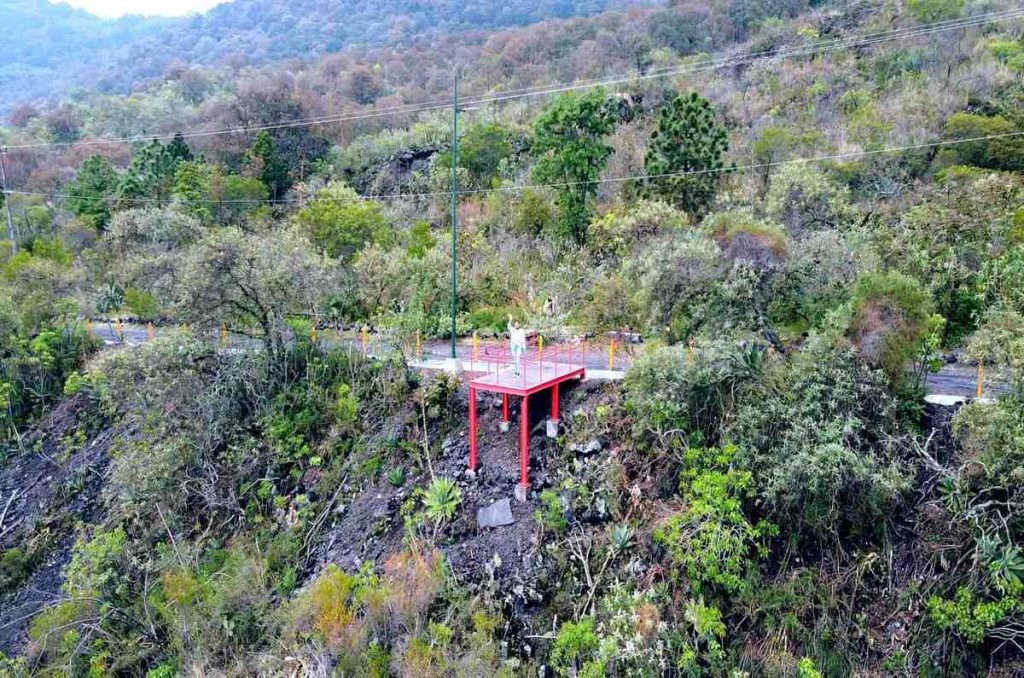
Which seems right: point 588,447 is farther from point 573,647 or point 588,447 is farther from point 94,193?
point 94,193

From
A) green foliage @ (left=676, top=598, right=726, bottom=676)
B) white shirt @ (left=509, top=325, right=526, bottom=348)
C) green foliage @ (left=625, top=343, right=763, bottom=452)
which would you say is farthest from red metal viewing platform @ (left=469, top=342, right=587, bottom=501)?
green foliage @ (left=676, top=598, right=726, bottom=676)

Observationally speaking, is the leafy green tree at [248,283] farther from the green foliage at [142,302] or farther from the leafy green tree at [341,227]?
the green foliage at [142,302]

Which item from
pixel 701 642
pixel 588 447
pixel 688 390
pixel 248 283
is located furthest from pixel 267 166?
pixel 701 642

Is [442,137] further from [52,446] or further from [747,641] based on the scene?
[747,641]

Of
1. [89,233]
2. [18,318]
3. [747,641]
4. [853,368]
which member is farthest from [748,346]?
[89,233]

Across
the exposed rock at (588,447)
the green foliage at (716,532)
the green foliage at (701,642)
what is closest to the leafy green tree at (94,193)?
the exposed rock at (588,447)

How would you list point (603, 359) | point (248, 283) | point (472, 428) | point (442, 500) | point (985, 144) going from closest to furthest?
point (442, 500) < point (472, 428) < point (248, 283) < point (603, 359) < point (985, 144)
